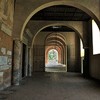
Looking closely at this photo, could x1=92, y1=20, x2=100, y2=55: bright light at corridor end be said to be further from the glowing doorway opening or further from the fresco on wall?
the glowing doorway opening

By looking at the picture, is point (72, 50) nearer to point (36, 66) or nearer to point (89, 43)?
point (36, 66)

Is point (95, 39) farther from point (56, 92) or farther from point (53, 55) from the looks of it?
point (53, 55)

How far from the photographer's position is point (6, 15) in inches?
265

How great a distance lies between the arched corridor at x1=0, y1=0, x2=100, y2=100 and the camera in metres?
6.48

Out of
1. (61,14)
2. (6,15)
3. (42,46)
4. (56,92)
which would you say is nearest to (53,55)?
(42,46)

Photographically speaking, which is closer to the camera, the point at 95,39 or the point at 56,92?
the point at 56,92

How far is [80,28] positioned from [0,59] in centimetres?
833

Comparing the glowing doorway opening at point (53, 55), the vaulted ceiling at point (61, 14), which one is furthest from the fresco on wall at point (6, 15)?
the glowing doorway opening at point (53, 55)

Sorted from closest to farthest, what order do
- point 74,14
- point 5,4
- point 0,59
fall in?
point 0,59 < point 5,4 < point 74,14

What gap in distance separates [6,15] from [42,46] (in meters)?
10.6

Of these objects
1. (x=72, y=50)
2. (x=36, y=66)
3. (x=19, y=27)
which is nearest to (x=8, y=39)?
(x=19, y=27)

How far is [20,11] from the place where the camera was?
308 inches

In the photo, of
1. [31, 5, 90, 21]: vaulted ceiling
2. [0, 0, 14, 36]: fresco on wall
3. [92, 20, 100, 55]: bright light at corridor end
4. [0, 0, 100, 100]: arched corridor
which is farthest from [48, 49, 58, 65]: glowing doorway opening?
[0, 0, 14, 36]: fresco on wall

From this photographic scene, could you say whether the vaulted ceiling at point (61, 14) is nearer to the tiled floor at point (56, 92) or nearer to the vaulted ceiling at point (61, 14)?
the vaulted ceiling at point (61, 14)
